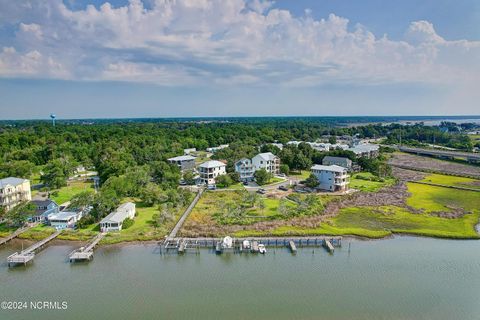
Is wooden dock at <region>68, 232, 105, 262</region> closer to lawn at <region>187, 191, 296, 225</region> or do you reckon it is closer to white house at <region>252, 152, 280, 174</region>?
lawn at <region>187, 191, 296, 225</region>

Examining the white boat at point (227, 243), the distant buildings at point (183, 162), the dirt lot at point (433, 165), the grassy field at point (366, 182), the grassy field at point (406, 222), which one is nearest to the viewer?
the white boat at point (227, 243)

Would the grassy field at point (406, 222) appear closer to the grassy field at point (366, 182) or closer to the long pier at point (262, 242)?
the long pier at point (262, 242)

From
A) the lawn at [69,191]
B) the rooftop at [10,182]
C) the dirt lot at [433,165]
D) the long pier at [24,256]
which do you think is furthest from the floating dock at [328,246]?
the dirt lot at [433,165]

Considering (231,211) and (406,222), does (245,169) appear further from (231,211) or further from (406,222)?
(406,222)

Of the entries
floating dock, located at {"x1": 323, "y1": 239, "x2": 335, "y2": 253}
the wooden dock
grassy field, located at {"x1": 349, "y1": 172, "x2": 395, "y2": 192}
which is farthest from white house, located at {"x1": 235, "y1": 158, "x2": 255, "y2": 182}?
the wooden dock

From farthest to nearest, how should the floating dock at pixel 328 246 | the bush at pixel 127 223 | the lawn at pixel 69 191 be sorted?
the lawn at pixel 69 191 < the bush at pixel 127 223 < the floating dock at pixel 328 246

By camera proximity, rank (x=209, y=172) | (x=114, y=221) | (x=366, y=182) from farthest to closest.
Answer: (x=366, y=182) < (x=209, y=172) < (x=114, y=221)

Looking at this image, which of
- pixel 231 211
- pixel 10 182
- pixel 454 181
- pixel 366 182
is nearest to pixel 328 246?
pixel 231 211
